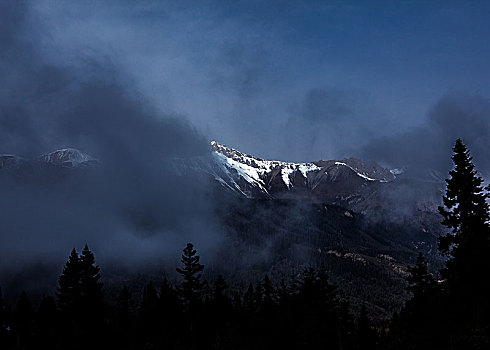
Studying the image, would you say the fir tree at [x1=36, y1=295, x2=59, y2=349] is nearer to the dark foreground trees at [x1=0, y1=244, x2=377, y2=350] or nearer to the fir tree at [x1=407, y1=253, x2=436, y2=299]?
the dark foreground trees at [x1=0, y1=244, x2=377, y2=350]

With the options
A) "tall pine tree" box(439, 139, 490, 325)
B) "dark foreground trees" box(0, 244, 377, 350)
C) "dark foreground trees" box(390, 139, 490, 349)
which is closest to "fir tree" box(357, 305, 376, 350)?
"dark foreground trees" box(0, 244, 377, 350)

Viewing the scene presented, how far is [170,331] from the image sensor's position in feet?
219

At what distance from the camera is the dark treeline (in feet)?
114

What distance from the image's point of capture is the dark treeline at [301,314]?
114 feet

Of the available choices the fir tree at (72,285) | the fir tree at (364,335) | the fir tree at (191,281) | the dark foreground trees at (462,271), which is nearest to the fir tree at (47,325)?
the fir tree at (72,285)

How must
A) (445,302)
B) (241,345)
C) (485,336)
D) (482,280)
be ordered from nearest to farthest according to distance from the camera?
1. (485,336)
2. (482,280)
3. (445,302)
4. (241,345)

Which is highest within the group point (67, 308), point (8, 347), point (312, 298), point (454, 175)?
point (454, 175)

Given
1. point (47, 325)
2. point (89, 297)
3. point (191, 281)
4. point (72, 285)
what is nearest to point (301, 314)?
point (191, 281)

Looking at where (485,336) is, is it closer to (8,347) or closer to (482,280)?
(482,280)

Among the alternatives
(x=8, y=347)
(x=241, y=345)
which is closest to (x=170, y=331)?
(x=241, y=345)

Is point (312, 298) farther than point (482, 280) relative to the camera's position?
Yes

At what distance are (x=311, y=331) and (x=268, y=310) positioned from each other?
2277 centimetres

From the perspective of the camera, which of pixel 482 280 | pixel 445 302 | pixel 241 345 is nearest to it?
pixel 482 280

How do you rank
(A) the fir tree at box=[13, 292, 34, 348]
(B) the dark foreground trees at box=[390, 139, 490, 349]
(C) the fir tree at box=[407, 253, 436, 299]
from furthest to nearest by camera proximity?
1. (A) the fir tree at box=[13, 292, 34, 348]
2. (C) the fir tree at box=[407, 253, 436, 299]
3. (B) the dark foreground trees at box=[390, 139, 490, 349]
